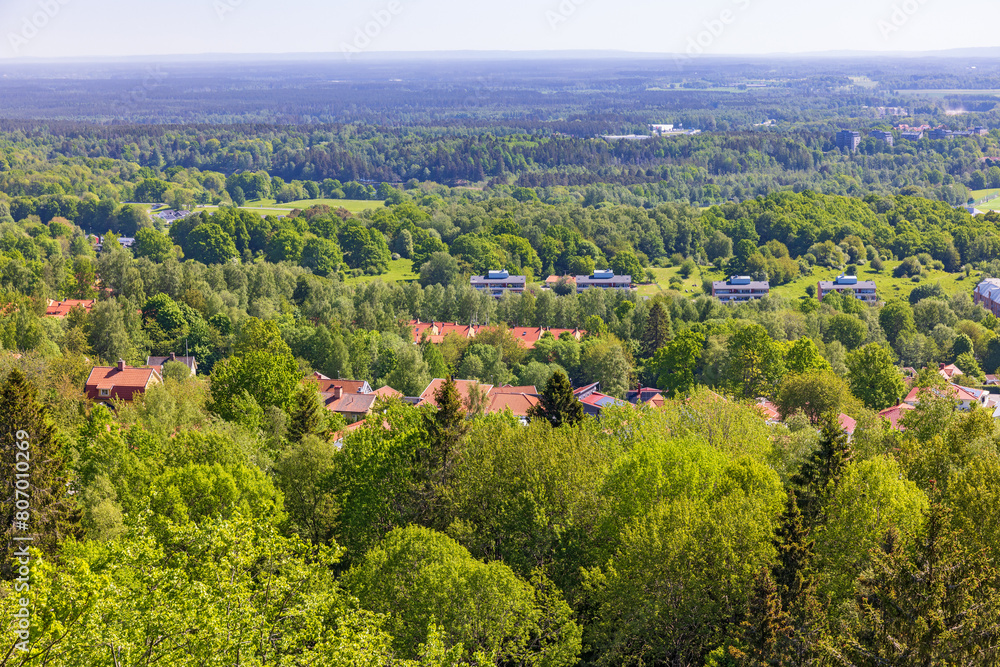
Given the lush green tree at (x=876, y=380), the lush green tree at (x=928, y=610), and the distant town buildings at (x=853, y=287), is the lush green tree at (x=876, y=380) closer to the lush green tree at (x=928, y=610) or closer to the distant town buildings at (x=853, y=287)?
the lush green tree at (x=928, y=610)

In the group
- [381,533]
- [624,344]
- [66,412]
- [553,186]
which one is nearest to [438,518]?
[381,533]

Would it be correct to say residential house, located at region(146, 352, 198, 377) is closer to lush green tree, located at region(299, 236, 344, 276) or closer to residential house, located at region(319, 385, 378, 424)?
residential house, located at region(319, 385, 378, 424)

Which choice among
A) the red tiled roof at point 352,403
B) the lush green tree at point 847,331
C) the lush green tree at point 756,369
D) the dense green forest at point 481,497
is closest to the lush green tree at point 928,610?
the dense green forest at point 481,497

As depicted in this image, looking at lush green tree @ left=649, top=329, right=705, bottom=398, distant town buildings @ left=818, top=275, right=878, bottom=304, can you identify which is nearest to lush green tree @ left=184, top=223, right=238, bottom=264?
lush green tree @ left=649, top=329, right=705, bottom=398

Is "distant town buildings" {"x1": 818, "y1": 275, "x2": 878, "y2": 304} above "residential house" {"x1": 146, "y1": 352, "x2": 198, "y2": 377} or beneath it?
beneath

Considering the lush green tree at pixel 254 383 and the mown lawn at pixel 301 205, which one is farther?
the mown lawn at pixel 301 205

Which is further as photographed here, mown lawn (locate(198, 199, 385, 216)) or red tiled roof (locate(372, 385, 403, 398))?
mown lawn (locate(198, 199, 385, 216))

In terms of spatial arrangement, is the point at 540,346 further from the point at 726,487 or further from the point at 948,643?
the point at 948,643
